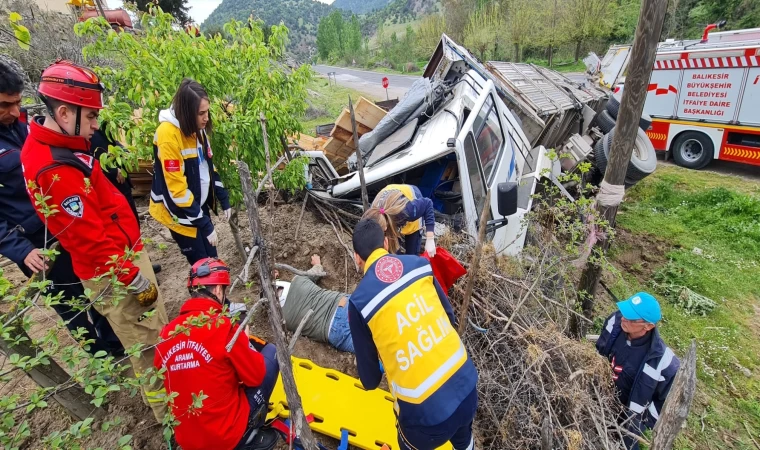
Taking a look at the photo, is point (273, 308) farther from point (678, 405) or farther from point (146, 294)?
point (678, 405)

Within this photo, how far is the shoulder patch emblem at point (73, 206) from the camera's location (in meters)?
1.89

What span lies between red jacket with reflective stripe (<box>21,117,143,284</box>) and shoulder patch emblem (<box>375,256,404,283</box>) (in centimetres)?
115

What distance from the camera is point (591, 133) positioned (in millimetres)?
8250

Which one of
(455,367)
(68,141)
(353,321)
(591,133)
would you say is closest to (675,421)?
(455,367)

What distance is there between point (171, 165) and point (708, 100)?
10400 mm

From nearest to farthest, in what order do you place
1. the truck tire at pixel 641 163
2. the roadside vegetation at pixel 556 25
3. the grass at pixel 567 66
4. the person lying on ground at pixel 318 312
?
the person lying on ground at pixel 318 312
the truck tire at pixel 641 163
the roadside vegetation at pixel 556 25
the grass at pixel 567 66

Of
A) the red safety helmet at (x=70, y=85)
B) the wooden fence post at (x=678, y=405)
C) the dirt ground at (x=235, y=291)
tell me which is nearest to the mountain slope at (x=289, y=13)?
the dirt ground at (x=235, y=291)

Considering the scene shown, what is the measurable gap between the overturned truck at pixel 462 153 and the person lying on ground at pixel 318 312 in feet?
3.48

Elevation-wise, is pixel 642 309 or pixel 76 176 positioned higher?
pixel 76 176

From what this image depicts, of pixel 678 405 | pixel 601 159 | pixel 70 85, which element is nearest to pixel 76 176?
pixel 70 85

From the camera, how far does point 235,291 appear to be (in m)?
3.47

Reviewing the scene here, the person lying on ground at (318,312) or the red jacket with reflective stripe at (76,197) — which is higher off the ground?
the red jacket with reflective stripe at (76,197)

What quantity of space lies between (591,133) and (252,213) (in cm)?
884

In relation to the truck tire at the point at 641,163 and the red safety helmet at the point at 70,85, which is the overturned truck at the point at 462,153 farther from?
the red safety helmet at the point at 70,85
